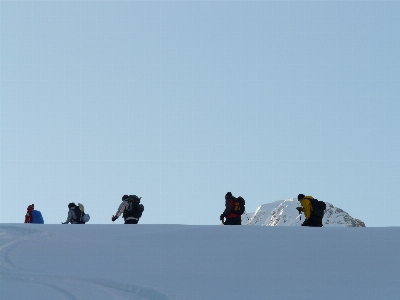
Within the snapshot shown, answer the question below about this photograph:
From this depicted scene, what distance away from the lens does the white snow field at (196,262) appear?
855cm

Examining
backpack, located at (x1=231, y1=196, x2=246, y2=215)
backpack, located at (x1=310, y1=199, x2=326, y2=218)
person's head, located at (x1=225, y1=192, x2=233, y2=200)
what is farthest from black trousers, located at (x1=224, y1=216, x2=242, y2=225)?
backpack, located at (x1=310, y1=199, x2=326, y2=218)

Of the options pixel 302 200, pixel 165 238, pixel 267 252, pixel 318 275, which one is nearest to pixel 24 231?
pixel 165 238

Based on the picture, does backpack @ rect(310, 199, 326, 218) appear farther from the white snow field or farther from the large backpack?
the large backpack

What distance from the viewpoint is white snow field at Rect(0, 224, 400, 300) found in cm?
855

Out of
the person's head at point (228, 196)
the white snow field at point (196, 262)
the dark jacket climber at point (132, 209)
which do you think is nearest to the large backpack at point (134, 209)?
the dark jacket climber at point (132, 209)

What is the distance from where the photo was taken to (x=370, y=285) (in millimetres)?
9062

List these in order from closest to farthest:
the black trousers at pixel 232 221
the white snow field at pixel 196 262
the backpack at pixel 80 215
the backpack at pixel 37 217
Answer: the white snow field at pixel 196 262, the black trousers at pixel 232 221, the backpack at pixel 37 217, the backpack at pixel 80 215

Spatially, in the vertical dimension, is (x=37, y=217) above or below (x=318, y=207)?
above

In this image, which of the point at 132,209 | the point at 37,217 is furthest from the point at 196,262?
the point at 37,217

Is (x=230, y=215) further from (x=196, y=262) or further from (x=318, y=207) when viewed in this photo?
(x=196, y=262)

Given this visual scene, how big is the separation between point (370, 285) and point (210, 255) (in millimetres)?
2503

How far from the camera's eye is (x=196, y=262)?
10234 mm

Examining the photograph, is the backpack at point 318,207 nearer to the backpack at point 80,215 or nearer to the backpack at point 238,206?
the backpack at point 238,206

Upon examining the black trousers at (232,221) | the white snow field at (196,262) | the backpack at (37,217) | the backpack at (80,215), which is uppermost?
the backpack at (80,215)
